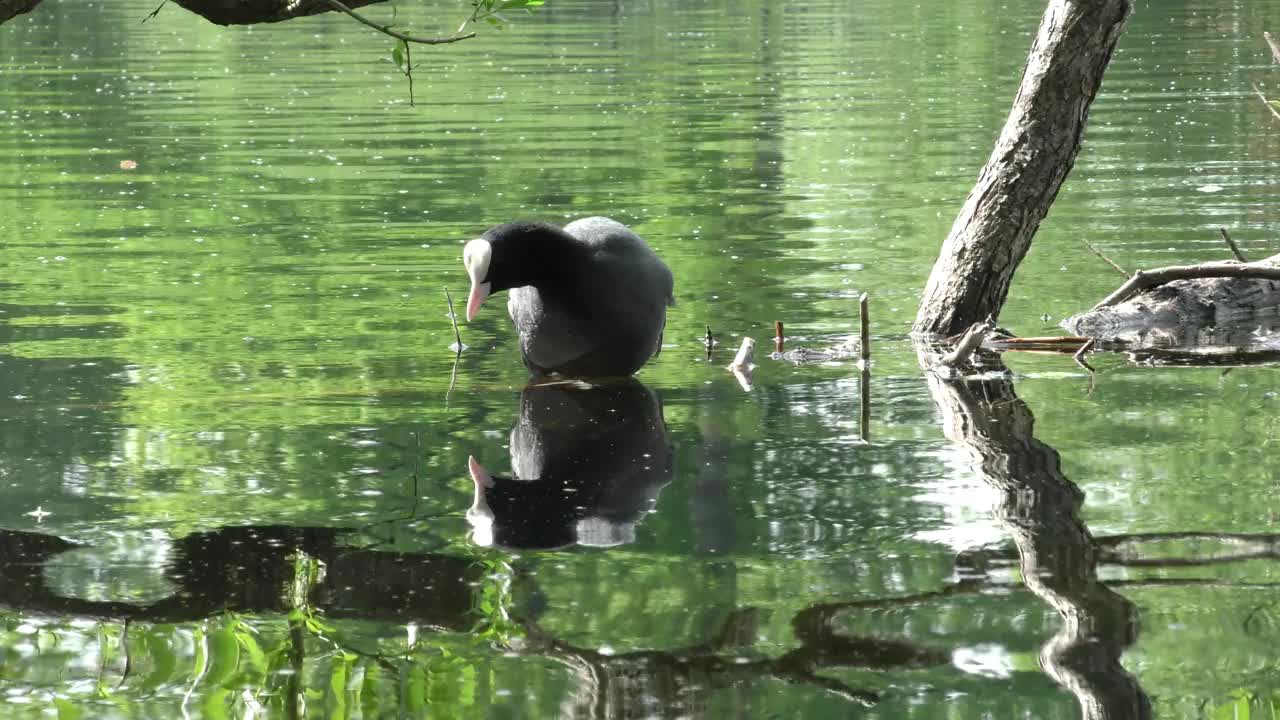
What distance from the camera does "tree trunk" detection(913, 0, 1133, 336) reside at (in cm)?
909

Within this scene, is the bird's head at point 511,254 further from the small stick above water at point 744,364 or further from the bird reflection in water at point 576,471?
the small stick above water at point 744,364

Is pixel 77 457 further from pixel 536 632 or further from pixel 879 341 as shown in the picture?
pixel 879 341

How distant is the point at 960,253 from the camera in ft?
32.0

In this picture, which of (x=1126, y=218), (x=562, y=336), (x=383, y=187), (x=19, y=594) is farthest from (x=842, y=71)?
(x=19, y=594)

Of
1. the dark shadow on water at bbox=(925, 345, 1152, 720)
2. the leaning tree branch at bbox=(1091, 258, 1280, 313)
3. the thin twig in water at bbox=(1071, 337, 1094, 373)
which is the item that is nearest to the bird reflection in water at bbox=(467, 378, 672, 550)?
the dark shadow on water at bbox=(925, 345, 1152, 720)

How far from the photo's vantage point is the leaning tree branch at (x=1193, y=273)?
926 centimetres

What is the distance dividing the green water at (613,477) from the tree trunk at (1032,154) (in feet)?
1.87

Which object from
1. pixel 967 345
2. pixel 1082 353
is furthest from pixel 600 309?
pixel 1082 353

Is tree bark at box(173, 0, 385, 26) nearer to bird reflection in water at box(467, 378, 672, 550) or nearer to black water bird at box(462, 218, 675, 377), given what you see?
black water bird at box(462, 218, 675, 377)

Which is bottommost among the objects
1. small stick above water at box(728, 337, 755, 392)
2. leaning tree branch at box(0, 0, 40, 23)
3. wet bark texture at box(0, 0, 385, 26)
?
small stick above water at box(728, 337, 755, 392)

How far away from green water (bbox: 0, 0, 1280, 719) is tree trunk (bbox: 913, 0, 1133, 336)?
0.57m

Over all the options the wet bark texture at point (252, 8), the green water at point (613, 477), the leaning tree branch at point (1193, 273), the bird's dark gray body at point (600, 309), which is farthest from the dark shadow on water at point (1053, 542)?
the wet bark texture at point (252, 8)

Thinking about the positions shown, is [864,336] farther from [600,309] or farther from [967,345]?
[600,309]

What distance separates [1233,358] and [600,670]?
5239 millimetres
